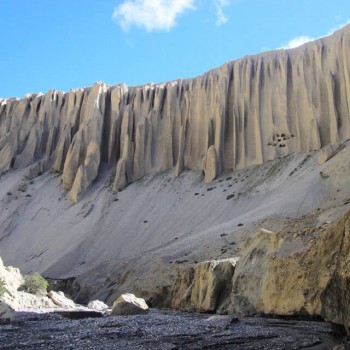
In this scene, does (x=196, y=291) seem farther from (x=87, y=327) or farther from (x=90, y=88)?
(x=90, y=88)

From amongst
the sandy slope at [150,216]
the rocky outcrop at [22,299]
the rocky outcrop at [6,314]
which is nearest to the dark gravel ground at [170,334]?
the rocky outcrop at [6,314]

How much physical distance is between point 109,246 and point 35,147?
29.6 meters

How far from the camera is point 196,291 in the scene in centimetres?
2639

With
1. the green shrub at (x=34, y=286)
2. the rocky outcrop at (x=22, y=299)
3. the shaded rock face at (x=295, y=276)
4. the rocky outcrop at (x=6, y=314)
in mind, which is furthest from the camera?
the green shrub at (x=34, y=286)

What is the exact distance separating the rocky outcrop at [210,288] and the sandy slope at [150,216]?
17.7 ft

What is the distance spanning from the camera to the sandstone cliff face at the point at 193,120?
53031mm

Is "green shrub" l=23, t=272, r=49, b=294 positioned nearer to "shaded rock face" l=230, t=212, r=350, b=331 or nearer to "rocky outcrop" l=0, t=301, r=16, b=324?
"rocky outcrop" l=0, t=301, r=16, b=324

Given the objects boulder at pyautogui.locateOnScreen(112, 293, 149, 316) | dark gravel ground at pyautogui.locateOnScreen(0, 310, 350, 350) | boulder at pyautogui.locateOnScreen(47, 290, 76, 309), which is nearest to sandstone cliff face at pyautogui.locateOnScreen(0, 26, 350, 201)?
boulder at pyautogui.locateOnScreen(47, 290, 76, 309)

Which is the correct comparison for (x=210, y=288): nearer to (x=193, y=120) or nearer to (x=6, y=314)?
(x=6, y=314)

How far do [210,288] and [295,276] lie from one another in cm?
823

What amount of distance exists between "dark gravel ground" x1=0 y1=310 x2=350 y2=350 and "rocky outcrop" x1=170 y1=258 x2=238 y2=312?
4433mm

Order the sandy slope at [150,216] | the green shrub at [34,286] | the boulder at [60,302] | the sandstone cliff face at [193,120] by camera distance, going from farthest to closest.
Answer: the sandstone cliff face at [193,120], the sandy slope at [150,216], the green shrub at [34,286], the boulder at [60,302]

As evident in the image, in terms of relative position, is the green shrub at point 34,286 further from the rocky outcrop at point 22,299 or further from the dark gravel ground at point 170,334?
the dark gravel ground at point 170,334

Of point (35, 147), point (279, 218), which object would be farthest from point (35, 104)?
point (279, 218)
